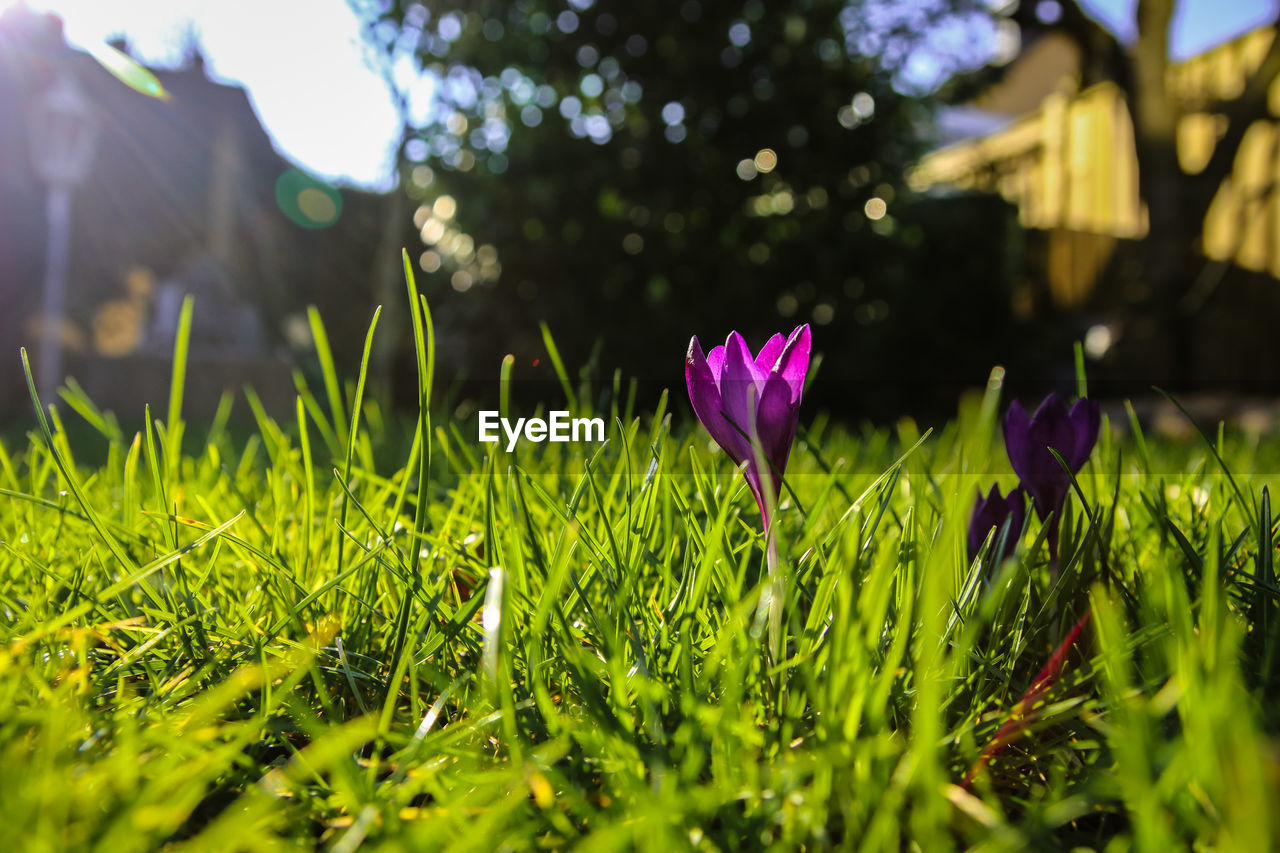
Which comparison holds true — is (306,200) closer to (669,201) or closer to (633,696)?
(669,201)

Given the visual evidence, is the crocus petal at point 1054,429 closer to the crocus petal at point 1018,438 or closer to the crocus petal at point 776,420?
the crocus petal at point 1018,438

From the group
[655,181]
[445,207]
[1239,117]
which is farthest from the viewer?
[1239,117]

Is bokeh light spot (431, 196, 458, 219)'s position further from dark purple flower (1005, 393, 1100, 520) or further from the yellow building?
dark purple flower (1005, 393, 1100, 520)

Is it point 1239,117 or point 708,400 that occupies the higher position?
point 1239,117

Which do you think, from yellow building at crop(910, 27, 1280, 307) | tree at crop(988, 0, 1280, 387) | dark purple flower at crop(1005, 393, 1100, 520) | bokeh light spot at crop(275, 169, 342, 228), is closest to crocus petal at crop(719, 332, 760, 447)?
dark purple flower at crop(1005, 393, 1100, 520)

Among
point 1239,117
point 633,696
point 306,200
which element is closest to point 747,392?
point 633,696

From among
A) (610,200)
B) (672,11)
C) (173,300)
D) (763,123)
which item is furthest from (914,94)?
(173,300)

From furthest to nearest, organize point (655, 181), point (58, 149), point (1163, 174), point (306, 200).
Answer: point (306, 200) < point (1163, 174) < point (655, 181) < point (58, 149)
